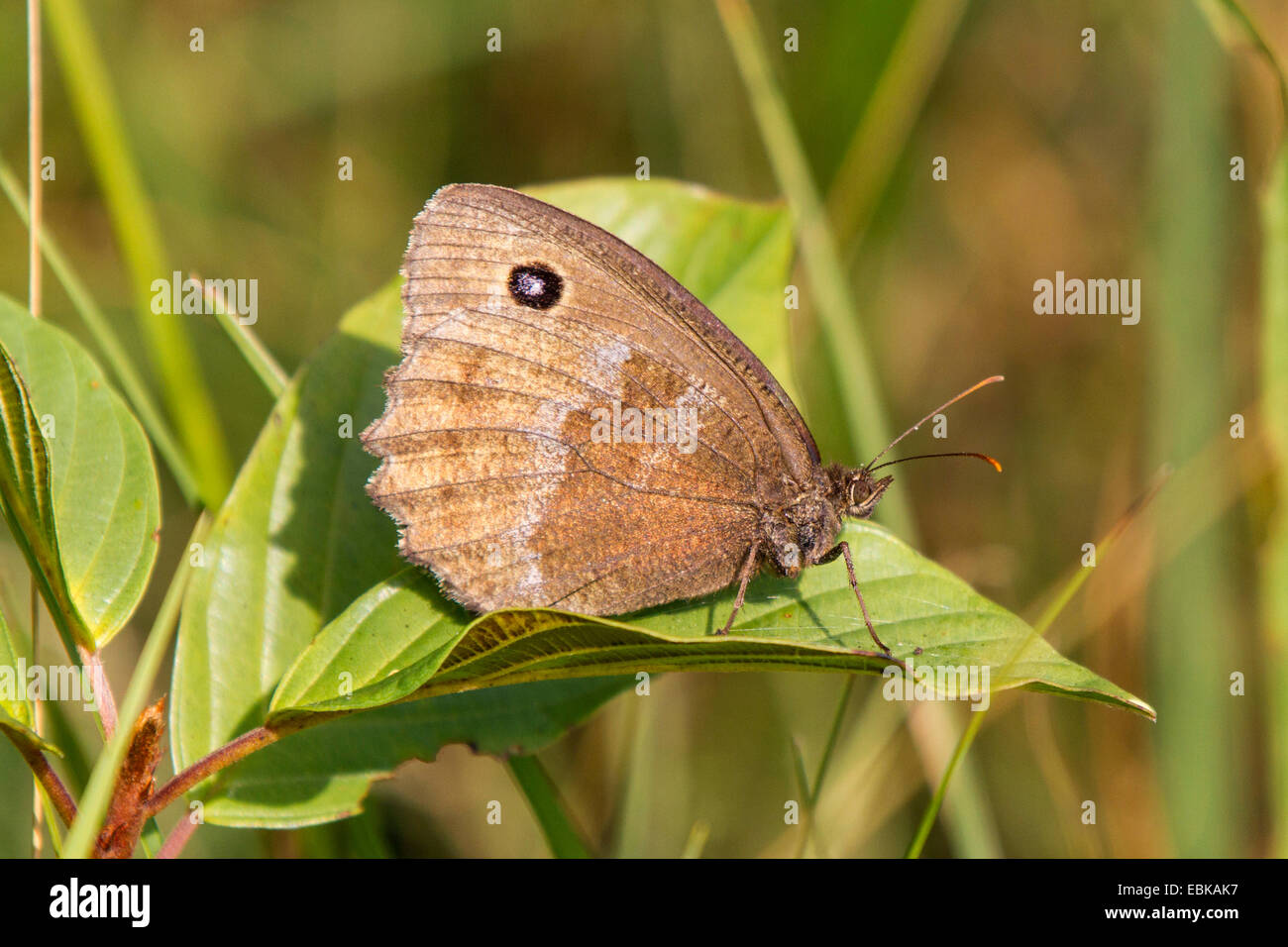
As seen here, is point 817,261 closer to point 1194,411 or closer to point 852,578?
point 1194,411

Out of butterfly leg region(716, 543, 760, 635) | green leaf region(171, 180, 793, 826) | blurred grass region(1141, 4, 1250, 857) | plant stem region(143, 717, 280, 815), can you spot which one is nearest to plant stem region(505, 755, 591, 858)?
green leaf region(171, 180, 793, 826)

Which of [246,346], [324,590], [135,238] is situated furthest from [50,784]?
[135,238]

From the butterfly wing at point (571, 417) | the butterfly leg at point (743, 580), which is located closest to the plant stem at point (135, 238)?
the butterfly wing at point (571, 417)

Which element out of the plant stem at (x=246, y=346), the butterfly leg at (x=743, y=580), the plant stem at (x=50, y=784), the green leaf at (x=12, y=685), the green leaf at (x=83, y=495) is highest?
the plant stem at (x=246, y=346)

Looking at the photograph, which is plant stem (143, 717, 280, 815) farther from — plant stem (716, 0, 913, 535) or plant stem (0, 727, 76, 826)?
A: plant stem (716, 0, 913, 535)

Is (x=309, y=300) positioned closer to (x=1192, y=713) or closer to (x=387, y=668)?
(x=387, y=668)

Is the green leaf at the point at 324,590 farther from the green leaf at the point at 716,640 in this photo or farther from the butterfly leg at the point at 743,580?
the butterfly leg at the point at 743,580
